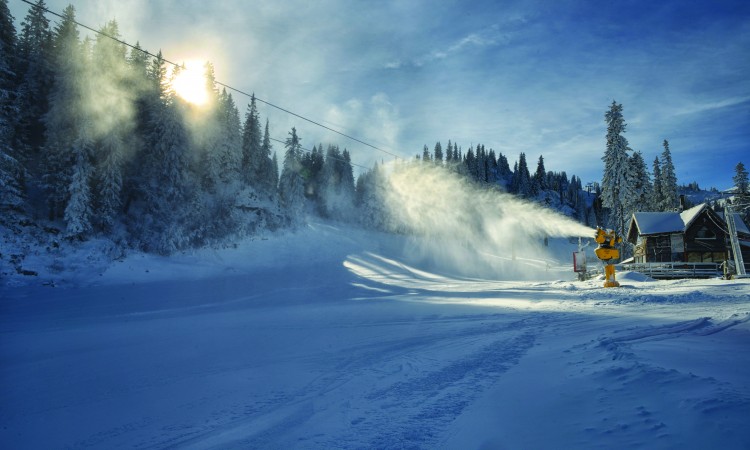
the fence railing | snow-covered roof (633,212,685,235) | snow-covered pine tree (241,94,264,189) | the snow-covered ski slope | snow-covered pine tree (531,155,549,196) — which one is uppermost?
snow-covered pine tree (531,155,549,196)

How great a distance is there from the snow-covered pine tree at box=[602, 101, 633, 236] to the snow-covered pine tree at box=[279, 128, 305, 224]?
135ft

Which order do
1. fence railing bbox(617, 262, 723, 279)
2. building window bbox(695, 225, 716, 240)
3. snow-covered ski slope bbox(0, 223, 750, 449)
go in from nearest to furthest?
snow-covered ski slope bbox(0, 223, 750, 449)
fence railing bbox(617, 262, 723, 279)
building window bbox(695, 225, 716, 240)

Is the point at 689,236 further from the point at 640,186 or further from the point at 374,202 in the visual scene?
the point at 374,202

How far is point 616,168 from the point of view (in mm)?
41562

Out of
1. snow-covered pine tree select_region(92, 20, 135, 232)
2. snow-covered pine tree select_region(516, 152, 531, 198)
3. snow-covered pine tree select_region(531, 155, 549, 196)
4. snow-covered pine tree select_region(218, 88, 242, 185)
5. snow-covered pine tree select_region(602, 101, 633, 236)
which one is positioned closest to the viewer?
snow-covered pine tree select_region(92, 20, 135, 232)

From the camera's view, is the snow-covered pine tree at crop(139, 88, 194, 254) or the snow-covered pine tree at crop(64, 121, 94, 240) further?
the snow-covered pine tree at crop(139, 88, 194, 254)

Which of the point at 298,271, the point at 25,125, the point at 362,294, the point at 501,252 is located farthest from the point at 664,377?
the point at 501,252

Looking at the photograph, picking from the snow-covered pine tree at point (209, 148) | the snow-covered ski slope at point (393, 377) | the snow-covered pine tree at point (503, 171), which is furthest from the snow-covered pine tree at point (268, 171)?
the snow-covered pine tree at point (503, 171)

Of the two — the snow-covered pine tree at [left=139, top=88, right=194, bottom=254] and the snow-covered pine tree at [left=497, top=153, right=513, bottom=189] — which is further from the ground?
the snow-covered pine tree at [left=497, top=153, right=513, bottom=189]

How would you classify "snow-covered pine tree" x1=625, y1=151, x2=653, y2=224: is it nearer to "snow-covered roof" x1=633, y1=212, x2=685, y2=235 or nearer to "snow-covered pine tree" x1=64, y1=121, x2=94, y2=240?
"snow-covered roof" x1=633, y1=212, x2=685, y2=235

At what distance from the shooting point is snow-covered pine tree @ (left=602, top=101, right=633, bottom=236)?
136 ft

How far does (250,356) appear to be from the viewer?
8.00m

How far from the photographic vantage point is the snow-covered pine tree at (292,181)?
58191 mm

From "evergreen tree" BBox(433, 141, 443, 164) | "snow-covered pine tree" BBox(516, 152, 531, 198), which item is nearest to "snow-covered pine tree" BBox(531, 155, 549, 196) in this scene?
"snow-covered pine tree" BBox(516, 152, 531, 198)
